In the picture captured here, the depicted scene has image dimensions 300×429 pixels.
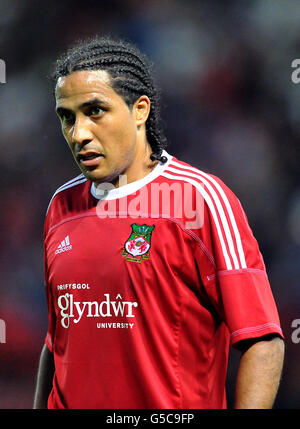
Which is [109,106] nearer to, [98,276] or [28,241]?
[98,276]

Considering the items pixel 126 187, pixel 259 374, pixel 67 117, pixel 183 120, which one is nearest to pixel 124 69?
pixel 67 117

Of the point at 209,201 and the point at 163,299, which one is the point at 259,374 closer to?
the point at 163,299

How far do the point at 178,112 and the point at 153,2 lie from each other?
0.82 meters

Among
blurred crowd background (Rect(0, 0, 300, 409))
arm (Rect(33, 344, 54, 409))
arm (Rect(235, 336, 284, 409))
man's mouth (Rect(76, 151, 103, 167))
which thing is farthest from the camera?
blurred crowd background (Rect(0, 0, 300, 409))

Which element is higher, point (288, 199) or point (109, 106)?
point (288, 199)

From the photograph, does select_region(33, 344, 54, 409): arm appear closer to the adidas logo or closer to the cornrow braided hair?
the adidas logo

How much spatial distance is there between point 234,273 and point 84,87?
0.81 meters

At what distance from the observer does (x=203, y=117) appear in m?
4.68

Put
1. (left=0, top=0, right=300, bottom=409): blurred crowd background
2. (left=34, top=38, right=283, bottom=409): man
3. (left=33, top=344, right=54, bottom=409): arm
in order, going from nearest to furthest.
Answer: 1. (left=34, top=38, right=283, bottom=409): man
2. (left=33, top=344, right=54, bottom=409): arm
3. (left=0, top=0, right=300, bottom=409): blurred crowd background

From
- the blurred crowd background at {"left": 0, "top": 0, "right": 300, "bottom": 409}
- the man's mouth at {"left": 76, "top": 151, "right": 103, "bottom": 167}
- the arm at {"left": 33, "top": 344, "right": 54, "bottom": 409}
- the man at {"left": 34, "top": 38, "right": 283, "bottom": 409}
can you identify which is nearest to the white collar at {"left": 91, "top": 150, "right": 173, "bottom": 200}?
the man at {"left": 34, "top": 38, "right": 283, "bottom": 409}

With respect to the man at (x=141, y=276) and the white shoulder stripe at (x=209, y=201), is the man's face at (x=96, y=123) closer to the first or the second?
the man at (x=141, y=276)

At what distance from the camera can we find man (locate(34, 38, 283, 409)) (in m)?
2.18

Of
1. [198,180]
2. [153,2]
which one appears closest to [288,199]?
[153,2]

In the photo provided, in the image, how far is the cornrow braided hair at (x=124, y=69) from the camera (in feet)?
7.98
